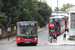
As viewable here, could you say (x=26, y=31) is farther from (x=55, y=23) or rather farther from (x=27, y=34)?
(x=55, y=23)

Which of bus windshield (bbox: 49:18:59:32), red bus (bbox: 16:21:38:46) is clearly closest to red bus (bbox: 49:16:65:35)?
bus windshield (bbox: 49:18:59:32)

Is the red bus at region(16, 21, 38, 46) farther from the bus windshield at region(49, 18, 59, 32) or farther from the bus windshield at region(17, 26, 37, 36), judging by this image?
the bus windshield at region(49, 18, 59, 32)

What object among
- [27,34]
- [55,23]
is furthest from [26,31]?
[55,23]

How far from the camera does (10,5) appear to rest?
38844 millimetres

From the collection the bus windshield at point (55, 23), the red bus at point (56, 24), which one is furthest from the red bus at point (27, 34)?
the bus windshield at point (55, 23)

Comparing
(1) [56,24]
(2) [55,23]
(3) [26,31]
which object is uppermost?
(3) [26,31]

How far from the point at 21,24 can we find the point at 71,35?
9.99 m

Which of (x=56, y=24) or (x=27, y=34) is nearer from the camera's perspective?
(x=27, y=34)

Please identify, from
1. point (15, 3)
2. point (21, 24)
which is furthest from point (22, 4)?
point (21, 24)

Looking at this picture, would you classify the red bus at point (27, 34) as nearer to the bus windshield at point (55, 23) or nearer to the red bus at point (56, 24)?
the red bus at point (56, 24)

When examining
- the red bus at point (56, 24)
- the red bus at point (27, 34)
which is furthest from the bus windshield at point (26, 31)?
the red bus at point (56, 24)

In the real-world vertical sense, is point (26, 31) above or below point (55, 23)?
above

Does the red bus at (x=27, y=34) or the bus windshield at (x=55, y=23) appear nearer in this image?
the red bus at (x=27, y=34)

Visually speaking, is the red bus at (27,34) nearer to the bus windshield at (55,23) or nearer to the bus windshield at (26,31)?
the bus windshield at (26,31)
